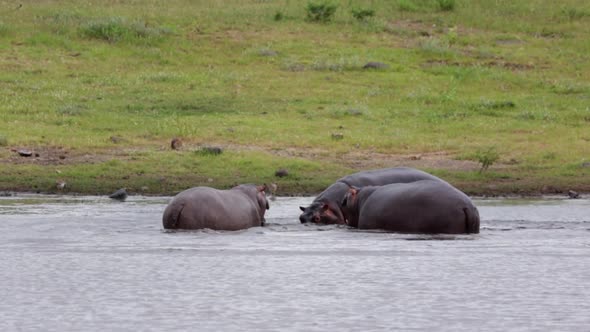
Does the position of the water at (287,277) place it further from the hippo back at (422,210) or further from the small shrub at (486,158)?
the small shrub at (486,158)

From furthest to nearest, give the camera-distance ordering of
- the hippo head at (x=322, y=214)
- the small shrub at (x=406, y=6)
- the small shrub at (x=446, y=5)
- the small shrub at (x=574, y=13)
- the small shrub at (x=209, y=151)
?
the small shrub at (x=406, y=6)
the small shrub at (x=446, y=5)
the small shrub at (x=574, y=13)
the small shrub at (x=209, y=151)
the hippo head at (x=322, y=214)

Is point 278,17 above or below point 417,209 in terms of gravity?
above

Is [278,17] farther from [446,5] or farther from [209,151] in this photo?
[209,151]

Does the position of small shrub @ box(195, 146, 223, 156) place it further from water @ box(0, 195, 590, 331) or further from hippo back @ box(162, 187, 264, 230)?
hippo back @ box(162, 187, 264, 230)

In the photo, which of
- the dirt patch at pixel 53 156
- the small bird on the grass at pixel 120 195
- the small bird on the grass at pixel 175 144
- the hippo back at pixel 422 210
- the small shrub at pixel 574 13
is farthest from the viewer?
the small shrub at pixel 574 13

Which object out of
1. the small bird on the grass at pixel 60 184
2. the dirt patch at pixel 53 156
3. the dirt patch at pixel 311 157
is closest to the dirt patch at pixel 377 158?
the dirt patch at pixel 311 157

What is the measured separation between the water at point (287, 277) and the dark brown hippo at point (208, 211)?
177 mm

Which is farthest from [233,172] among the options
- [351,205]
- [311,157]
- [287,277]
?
[287,277]

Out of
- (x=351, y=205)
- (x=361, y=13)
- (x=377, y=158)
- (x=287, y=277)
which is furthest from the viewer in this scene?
(x=361, y=13)

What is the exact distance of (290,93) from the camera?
26469 mm

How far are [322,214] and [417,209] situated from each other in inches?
70.2

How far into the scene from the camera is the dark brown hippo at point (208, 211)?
13594 millimetres

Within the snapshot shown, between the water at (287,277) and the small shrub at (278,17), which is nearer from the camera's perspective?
the water at (287,277)

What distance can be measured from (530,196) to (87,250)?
27.8ft
